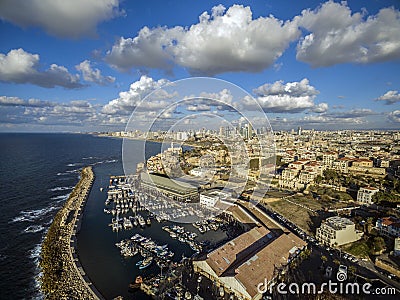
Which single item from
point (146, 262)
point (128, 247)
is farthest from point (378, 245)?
point (128, 247)

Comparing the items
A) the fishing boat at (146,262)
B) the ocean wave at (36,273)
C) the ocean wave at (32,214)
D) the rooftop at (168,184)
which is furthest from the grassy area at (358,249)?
the ocean wave at (32,214)

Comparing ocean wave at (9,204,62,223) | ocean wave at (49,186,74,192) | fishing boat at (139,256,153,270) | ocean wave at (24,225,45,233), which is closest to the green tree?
fishing boat at (139,256,153,270)

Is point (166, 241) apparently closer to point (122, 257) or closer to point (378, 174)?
point (122, 257)

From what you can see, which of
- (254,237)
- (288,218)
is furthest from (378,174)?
(254,237)

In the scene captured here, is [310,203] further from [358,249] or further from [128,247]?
[128,247]

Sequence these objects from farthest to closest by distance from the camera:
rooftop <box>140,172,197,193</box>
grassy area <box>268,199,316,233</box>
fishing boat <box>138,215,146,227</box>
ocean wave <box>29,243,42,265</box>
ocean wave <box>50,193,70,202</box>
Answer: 1. rooftop <box>140,172,197,193</box>
2. ocean wave <box>50,193,70,202</box>
3. fishing boat <box>138,215,146,227</box>
4. grassy area <box>268,199,316,233</box>
5. ocean wave <box>29,243,42,265</box>

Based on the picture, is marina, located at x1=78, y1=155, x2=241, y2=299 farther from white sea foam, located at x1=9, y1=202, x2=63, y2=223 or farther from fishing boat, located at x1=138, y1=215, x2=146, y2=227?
white sea foam, located at x1=9, y1=202, x2=63, y2=223

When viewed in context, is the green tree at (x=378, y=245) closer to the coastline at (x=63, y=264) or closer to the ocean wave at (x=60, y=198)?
the coastline at (x=63, y=264)
